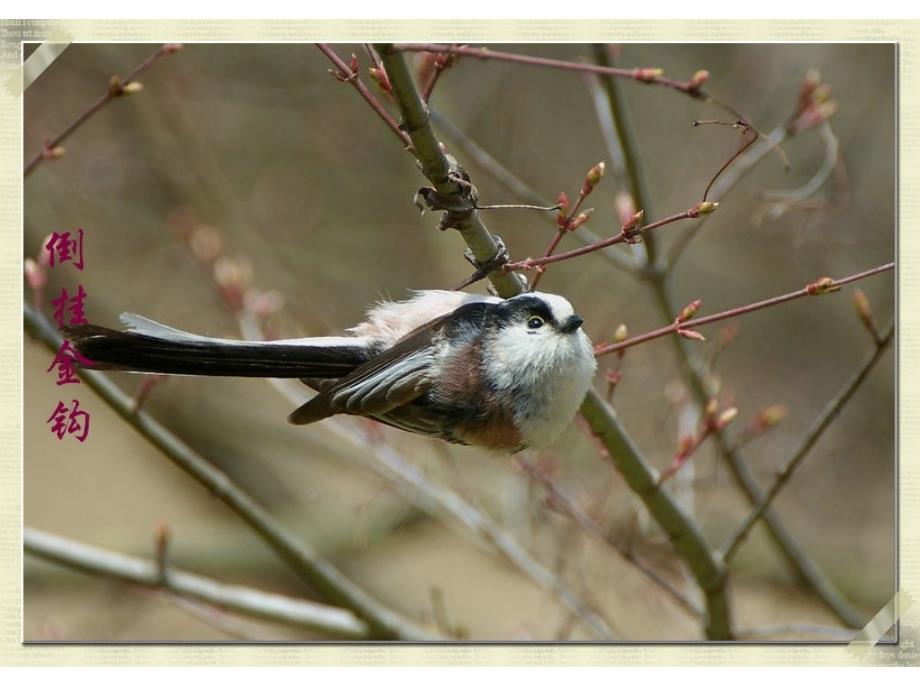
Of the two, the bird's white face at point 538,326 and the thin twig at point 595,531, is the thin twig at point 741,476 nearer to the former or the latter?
the thin twig at point 595,531

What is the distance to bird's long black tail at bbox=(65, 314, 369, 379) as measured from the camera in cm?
175

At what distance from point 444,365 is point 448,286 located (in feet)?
5.73

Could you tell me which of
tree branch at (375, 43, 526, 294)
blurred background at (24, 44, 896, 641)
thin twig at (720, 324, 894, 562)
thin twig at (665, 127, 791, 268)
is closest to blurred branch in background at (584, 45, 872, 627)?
thin twig at (665, 127, 791, 268)

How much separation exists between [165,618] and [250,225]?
5.03 ft

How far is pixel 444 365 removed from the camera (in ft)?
5.99

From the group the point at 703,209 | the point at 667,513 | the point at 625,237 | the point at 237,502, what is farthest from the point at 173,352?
the point at 667,513

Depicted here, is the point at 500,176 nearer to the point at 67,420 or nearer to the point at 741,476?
the point at 741,476

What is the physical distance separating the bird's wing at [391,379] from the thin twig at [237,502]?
0.59 metres

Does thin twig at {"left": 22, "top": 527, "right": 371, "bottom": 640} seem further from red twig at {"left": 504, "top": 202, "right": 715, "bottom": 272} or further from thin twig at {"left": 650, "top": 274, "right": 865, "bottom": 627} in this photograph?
red twig at {"left": 504, "top": 202, "right": 715, "bottom": 272}

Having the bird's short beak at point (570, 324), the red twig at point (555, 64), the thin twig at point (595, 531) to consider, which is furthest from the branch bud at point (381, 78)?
the thin twig at point (595, 531)

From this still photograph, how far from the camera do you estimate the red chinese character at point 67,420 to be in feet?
7.52

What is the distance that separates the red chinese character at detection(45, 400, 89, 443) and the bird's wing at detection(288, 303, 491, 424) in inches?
30.0
